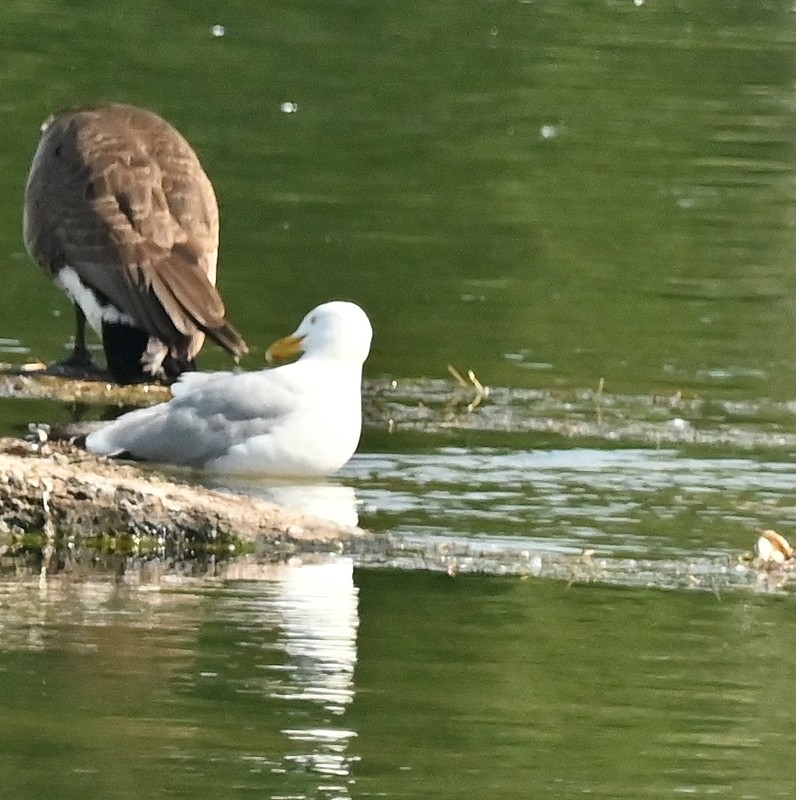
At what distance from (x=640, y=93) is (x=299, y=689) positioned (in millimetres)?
16535

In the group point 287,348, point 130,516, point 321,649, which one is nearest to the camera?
point 321,649

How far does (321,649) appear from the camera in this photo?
6.82 m

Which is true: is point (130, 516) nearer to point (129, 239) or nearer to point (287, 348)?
point (287, 348)

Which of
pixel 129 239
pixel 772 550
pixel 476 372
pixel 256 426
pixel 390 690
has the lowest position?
pixel 390 690

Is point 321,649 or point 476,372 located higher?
point 476,372

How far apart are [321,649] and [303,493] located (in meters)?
2.26

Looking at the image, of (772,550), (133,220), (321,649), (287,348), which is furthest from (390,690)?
(133,220)

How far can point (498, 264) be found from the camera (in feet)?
47.9

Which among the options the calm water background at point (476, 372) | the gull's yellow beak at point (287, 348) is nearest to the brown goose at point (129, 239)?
the calm water background at point (476, 372)

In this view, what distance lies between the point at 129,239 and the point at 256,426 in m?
2.16

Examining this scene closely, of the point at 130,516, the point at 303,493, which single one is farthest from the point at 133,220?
the point at 130,516

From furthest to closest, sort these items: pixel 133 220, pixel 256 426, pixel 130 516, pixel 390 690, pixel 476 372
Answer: pixel 476 372 → pixel 133 220 → pixel 256 426 → pixel 130 516 → pixel 390 690

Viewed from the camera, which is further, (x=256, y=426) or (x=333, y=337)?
(x=333, y=337)

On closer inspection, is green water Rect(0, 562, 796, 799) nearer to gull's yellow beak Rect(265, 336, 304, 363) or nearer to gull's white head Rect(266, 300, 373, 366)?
gull's white head Rect(266, 300, 373, 366)
